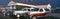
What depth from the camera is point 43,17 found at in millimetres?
2127

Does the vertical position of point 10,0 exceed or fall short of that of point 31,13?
it exceeds it

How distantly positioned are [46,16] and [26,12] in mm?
292

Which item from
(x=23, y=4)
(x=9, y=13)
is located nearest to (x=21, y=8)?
(x=23, y=4)

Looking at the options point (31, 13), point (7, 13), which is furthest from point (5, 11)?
point (31, 13)

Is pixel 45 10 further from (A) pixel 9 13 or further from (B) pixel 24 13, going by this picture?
(A) pixel 9 13

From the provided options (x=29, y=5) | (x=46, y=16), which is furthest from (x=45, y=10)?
(x=29, y=5)

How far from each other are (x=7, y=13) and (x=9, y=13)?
0.03 m

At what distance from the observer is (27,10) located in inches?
83.3

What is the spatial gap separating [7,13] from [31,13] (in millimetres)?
367

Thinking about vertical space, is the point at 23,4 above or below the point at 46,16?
above

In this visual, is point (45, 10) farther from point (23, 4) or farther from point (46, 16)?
point (23, 4)

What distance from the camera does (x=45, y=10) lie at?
2096mm

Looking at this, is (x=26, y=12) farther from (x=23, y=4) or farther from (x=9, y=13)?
(x=9, y=13)

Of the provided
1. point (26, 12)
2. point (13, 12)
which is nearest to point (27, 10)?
point (26, 12)
